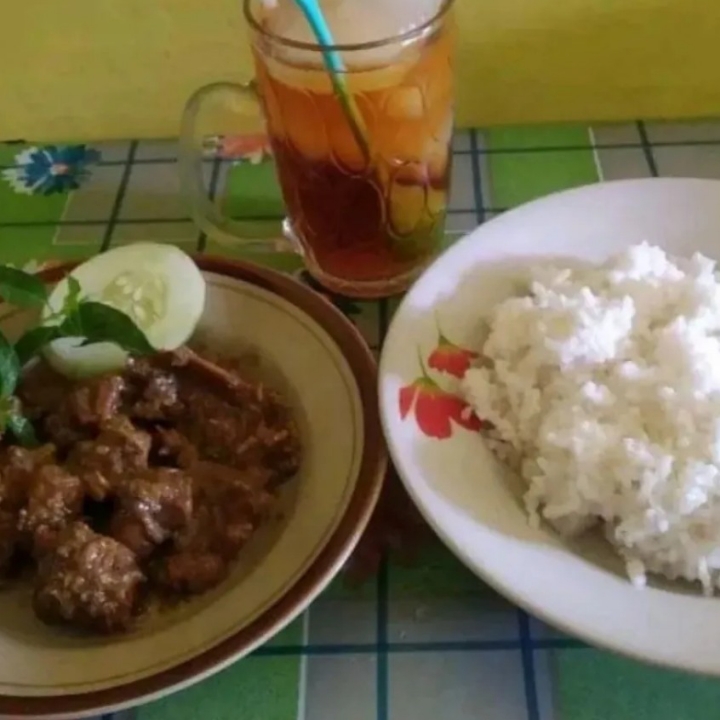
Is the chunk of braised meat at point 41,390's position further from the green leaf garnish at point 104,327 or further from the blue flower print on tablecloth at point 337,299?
the blue flower print on tablecloth at point 337,299

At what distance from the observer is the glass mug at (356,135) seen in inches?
30.1

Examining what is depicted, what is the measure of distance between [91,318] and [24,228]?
339 mm

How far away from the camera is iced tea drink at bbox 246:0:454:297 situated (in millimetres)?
764

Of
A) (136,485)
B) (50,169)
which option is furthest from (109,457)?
(50,169)

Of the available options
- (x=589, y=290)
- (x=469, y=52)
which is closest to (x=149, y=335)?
(x=589, y=290)

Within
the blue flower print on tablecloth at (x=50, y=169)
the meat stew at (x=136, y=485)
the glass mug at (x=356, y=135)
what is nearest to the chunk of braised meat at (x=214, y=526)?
the meat stew at (x=136, y=485)

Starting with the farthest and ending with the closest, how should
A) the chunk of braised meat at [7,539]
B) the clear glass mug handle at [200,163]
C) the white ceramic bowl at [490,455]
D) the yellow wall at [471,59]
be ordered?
1. the yellow wall at [471,59]
2. the clear glass mug handle at [200,163]
3. the chunk of braised meat at [7,539]
4. the white ceramic bowl at [490,455]

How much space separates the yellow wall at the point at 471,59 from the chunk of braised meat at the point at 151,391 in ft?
1.29

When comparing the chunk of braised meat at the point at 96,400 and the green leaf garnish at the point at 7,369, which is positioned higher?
the green leaf garnish at the point at 7,369

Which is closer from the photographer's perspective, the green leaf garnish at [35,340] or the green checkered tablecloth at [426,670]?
the green checkered tablecloth at [426,670]

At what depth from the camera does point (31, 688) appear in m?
0.61

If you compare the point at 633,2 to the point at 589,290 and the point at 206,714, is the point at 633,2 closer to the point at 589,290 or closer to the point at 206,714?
the point at 589,290

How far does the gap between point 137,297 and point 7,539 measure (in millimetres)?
196

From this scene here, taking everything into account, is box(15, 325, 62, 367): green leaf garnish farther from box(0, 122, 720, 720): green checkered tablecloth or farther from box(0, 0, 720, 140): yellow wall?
box(0, 0, 720, 140): yellow wall
